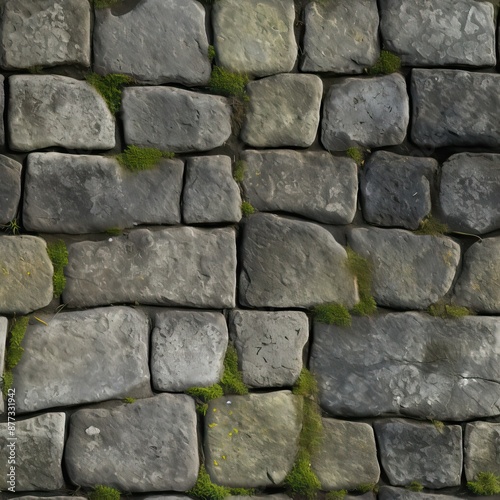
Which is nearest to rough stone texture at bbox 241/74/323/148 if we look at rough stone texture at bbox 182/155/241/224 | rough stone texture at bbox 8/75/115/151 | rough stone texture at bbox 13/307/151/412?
rough stone texture at bbox 182/155/241/224

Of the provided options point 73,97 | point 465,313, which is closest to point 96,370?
point 73,97

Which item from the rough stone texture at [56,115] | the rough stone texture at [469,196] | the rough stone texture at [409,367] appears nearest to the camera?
the rough stone texture at [56,115]

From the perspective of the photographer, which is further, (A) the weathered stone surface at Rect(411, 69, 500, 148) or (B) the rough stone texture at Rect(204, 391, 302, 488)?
(A) the weathered stone surface at Rect(411, 69, 500, 148)

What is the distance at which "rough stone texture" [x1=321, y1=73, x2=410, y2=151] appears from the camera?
2.88 metres

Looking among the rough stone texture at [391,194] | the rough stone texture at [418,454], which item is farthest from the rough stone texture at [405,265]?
the rough stone texture at [418,454]

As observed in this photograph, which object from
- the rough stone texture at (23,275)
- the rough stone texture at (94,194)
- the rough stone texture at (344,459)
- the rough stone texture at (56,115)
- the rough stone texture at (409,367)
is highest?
the rough stone texture at (56,115)

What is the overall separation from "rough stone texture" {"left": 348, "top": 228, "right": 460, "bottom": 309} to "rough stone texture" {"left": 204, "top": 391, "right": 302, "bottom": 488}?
0.57 meters

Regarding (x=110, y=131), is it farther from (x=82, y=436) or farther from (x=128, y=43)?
(x=82, y=436)

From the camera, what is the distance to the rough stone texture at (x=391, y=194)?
2.87 m

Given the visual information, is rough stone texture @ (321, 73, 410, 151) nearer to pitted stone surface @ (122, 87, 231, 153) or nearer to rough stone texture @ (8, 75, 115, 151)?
pitted stone surface @ (122, 87, 231, 153)

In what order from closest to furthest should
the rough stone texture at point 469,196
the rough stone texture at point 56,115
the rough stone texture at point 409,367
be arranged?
the rough stone texture at point 56,115 → the rough stone texture at point 409,367 → the rough stone texture at point 469,196

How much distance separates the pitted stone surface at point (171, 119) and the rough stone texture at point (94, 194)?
94 millimetres

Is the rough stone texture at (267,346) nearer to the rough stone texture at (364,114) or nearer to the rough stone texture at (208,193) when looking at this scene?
the rough stone texture at (208,193)

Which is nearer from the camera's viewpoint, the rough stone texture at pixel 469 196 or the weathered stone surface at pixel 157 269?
the weathered stone surface at pixel 157 269
